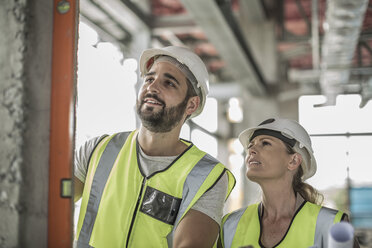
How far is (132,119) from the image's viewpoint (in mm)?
7977

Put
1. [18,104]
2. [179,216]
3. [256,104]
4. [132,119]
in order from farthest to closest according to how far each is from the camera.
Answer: [256,104], [132,119], [179,216], [18,104]

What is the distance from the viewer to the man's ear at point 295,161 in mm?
3127

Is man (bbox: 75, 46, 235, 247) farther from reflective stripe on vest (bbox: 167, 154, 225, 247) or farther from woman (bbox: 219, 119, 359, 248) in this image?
woman (bbox: 219, 119, 359, 248)

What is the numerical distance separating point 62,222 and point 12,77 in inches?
23.6

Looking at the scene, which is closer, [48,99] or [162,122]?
[48,99]

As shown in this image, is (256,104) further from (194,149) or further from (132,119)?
(194,149)

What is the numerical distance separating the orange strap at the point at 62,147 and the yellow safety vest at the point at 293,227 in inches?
59.8

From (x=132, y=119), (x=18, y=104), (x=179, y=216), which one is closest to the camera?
(x=18, y=104)

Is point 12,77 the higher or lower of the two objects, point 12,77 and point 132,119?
the lower

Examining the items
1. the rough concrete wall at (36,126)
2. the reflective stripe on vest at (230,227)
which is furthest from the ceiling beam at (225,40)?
the rough concrete wall at (36,126)

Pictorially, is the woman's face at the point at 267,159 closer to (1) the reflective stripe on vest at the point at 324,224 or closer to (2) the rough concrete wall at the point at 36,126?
(1) the reflective stripe on vest at the point at 324,224

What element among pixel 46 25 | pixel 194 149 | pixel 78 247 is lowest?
pixel 78 247

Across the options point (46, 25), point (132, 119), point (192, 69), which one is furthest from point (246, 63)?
point (46, 25)

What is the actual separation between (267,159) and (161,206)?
866 millimetres
